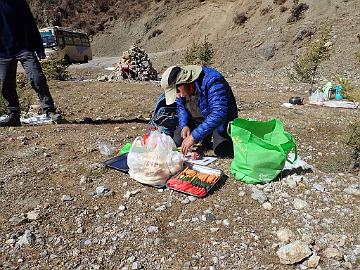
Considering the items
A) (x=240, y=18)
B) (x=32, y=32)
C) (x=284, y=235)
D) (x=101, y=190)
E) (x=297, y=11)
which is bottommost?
(x=240, y=18)

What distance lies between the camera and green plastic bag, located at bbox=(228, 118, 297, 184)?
2.89m

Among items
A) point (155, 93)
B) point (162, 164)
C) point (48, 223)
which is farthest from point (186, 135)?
point (155, 93)

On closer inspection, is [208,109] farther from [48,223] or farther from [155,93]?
[155,93]

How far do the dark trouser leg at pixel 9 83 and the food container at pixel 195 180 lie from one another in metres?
2.69

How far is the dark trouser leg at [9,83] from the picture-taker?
4472 mm

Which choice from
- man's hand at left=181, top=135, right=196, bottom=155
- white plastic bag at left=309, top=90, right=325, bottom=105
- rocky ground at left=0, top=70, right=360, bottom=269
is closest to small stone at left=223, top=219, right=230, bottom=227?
rocky ground at left=0, top=70, right=360, bottom=269

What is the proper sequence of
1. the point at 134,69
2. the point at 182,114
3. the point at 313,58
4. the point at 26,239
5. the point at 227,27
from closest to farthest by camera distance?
1. the point at 26,239
2. the point at 182,114
3. the point at 313,58
4. the point at 134,69
5. the point at 227,27

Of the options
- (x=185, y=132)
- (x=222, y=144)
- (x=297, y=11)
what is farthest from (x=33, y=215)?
(x=297, y=11)

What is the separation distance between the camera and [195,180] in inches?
119

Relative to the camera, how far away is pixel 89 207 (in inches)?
108

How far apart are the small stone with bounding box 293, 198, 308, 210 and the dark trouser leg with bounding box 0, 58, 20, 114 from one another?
3635 millimetres

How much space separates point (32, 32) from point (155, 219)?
3188 mm

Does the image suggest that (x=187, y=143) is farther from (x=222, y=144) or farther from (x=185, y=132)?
(x=222, y=144)

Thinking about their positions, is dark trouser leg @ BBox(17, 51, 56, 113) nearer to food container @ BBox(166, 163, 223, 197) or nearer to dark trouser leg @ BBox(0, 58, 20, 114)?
dark trouser leg @ BBox(0, 58, 20, 114)
